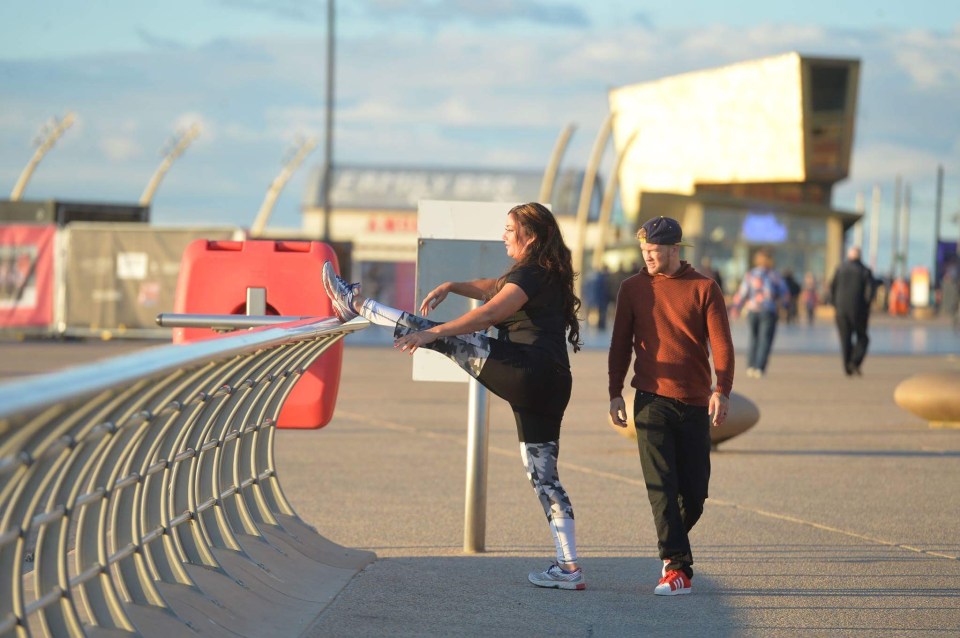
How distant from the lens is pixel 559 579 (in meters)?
6.72

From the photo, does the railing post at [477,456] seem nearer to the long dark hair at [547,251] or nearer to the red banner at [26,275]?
the long dark hair at [547,251]

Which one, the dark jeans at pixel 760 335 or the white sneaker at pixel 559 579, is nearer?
the white sneaker at pixel 559 579

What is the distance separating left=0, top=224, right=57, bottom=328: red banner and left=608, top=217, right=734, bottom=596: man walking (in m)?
26.2

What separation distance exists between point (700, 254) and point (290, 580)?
63.0 metres

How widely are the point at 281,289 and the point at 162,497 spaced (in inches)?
84.4

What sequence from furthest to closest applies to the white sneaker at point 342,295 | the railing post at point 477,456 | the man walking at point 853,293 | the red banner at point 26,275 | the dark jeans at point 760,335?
the red banner at point 26,275, the dark jeans at point 760,335, the man walking at point 853,293, the railing post at point 477,456, the white sneaker at point 342,295

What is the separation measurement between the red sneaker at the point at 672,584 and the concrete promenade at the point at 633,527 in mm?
72

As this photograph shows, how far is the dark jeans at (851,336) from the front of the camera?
71.6 ft

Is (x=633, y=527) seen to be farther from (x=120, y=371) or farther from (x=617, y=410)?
(x=120, y=371)

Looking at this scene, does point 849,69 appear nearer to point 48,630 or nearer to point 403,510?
point 403,510

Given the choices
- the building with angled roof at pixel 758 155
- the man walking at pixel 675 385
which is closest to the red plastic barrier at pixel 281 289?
the man walking at pixel 675 385

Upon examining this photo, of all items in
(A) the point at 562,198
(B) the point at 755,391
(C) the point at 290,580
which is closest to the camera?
(C) the point at 290,580

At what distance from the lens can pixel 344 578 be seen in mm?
6762

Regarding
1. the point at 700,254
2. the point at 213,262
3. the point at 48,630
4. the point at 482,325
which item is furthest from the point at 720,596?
the point at 700,254
